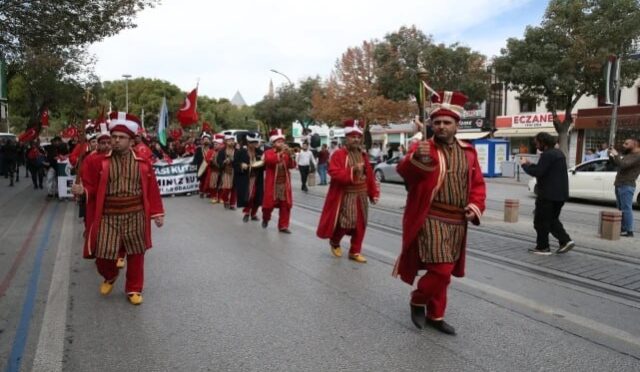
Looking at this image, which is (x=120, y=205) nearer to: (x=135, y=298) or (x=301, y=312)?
(x=135, y=298)

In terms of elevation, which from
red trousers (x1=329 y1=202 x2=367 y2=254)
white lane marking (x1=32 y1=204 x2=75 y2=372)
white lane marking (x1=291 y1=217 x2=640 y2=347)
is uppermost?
red trousers (x1=329 y1=202 x2=367 y2=254)

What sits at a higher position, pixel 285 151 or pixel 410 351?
pixel 285 151

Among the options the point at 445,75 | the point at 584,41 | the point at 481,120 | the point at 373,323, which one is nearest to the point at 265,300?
the point at 373,323

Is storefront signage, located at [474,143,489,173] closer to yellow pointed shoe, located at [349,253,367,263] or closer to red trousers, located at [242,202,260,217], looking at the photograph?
red trousers, located at [242,202,260,217]

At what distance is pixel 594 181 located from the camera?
595 inches

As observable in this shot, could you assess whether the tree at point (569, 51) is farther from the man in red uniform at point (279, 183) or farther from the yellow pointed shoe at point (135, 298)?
the yellow pointed shoe at point (135, 298)

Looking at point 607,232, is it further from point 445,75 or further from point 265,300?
point 445,75

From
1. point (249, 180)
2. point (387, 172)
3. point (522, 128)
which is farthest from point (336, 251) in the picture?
point (522, 128)

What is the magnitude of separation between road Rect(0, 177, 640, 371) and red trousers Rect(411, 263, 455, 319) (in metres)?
0.19

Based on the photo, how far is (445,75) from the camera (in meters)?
33.5

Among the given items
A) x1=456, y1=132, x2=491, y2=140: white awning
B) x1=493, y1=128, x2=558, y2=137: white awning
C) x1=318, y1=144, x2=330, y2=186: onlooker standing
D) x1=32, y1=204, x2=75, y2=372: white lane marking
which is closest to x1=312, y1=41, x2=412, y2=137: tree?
x1=456, y1=132, x2=491, y2=140: white awning

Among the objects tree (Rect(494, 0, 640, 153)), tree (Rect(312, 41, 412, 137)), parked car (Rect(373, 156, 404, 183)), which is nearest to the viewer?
tree (Rect(494, 0, 640, 153))

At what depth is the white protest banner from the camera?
645 inches

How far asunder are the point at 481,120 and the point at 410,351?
38.5 metres
